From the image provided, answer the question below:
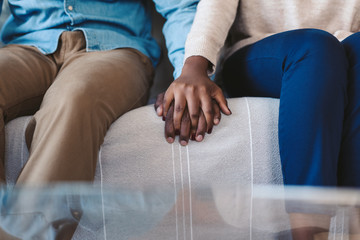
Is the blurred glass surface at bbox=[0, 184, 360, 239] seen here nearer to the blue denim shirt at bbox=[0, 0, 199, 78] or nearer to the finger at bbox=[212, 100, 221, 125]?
the finger at bbox=[212, 100, 221, 125]

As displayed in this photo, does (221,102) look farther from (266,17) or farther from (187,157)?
(266,17)

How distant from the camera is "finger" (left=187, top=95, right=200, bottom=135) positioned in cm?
54

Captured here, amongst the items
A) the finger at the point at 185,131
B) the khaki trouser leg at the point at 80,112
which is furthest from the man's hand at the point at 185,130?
the khaki trouser leg at the point at 80,112

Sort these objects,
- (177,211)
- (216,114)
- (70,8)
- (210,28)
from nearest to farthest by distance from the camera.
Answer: (177,211)
(216,114)
(210,28)
(70,8)

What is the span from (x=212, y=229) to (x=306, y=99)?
10.4 inches

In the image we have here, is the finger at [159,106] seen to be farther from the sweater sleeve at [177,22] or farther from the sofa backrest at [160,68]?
the sofa backrest at [160,68]

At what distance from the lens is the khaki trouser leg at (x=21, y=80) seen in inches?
23.6

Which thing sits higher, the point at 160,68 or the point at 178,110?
the point at 178,110

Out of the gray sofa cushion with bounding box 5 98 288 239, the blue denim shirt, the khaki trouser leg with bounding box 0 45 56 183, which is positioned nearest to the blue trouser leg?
the gray sofa cushion with bounding box 5 98 288 239

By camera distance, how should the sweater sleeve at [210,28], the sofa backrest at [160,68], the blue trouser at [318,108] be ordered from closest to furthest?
the blue trouser at [318,108] < the sweater sleeve at [210,28] < the sofa backrest at [160,68]

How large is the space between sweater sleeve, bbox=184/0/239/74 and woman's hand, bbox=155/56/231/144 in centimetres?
7

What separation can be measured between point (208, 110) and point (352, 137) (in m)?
0.22

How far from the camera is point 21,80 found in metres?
0.65

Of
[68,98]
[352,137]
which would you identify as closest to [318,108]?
[352,137]
